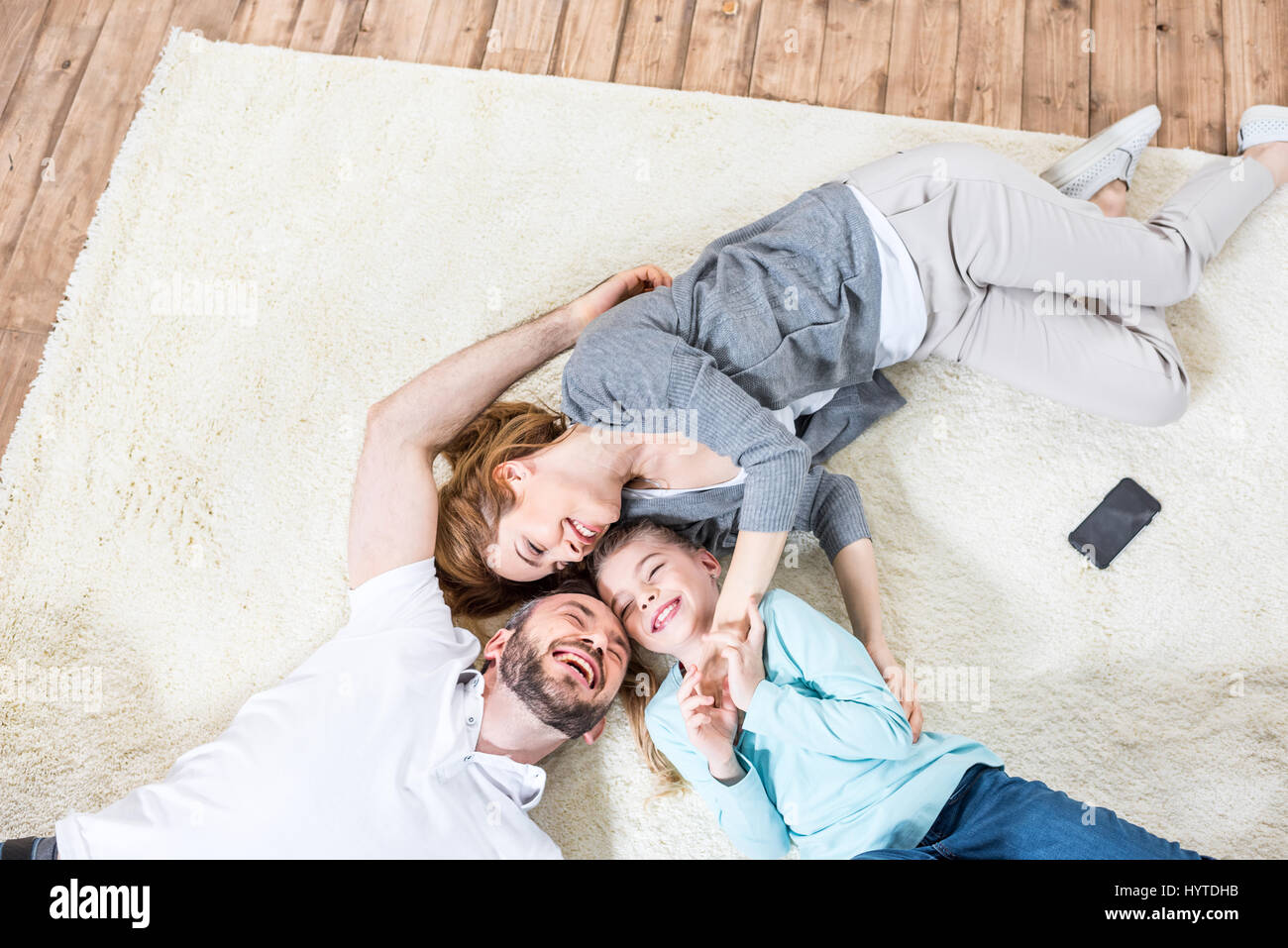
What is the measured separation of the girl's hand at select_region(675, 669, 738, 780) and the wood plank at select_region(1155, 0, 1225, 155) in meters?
1.44

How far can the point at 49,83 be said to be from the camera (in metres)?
1.89

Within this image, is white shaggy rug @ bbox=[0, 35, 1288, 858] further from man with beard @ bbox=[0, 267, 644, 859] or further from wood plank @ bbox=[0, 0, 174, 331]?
Result: man with beard @ bbox=[0, 267, 644, 859]

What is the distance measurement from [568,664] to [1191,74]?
1707mm

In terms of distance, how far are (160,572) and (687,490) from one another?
95 centimetres

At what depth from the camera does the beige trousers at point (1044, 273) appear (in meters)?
1.43

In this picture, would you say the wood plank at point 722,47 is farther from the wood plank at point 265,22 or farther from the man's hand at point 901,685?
the man's hand at point 901,685

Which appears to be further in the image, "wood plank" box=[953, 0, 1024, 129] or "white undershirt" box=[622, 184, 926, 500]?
"wood plank" box=[953, 0, 1024, 129]

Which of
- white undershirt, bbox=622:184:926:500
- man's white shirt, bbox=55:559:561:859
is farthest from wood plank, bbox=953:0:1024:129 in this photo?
man's white shirt, bbox=55:559:561:859

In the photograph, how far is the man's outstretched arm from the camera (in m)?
1.42

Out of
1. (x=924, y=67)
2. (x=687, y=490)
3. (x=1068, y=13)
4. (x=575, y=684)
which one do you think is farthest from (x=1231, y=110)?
(x=575, y=684)

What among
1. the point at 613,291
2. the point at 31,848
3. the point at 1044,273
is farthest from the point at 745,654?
the point at 31,848

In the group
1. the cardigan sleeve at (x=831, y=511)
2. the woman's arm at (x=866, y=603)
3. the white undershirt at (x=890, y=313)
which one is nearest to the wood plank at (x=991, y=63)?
the white undershirt at (x=890, y=313)
